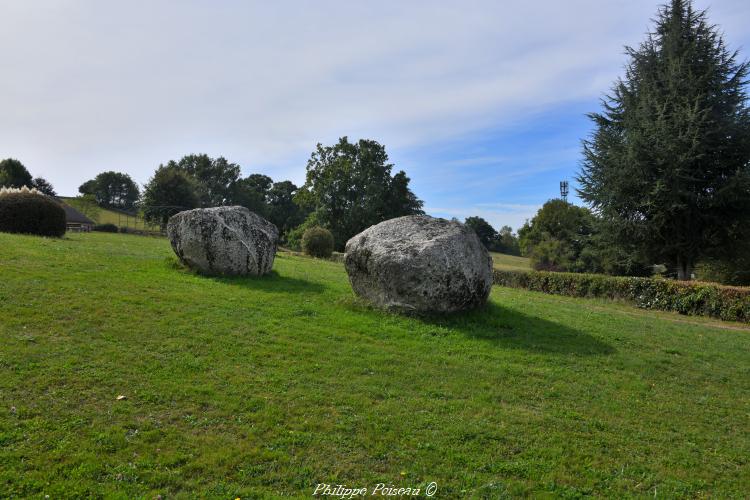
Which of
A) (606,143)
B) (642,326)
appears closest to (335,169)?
(606,143)

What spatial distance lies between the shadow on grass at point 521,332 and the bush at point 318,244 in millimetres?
26110

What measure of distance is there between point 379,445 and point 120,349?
15.2 feet

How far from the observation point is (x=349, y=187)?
177 feet

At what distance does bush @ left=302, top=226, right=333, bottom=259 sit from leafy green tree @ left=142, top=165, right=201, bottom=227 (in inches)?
1102

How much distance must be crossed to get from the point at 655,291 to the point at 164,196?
185ft

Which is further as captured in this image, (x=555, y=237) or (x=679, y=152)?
(x=555, y=237)

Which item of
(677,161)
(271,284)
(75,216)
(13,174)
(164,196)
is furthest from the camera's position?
(13,174)

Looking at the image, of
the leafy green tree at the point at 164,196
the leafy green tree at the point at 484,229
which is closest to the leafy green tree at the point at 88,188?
the leafy green tree at the point at 164,196

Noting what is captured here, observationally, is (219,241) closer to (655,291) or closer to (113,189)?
(655,291)

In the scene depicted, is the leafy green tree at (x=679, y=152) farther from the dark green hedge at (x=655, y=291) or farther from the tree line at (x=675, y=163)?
the dark green hedge at (x=655, y=291)

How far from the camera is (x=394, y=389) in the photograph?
282 inches

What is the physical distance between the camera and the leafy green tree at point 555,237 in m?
43.9

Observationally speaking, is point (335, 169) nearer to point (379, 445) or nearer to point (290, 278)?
point (290, 278)
